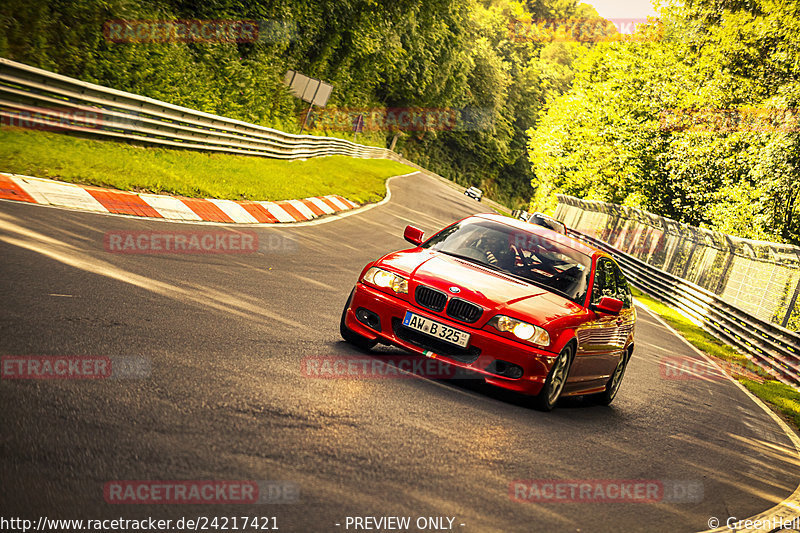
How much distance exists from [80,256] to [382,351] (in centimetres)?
323

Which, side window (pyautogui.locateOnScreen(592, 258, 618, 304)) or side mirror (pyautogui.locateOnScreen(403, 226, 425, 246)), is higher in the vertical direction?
side window (pyautogui.locateOnScreen(592, 258, 618, 304))

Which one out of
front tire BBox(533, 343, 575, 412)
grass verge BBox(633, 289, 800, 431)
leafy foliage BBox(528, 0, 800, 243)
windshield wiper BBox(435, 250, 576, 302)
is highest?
leafy foliage BBox(528, 0, 800, 243)

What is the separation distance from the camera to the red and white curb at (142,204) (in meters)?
10.5

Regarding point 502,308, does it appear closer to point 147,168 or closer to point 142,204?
point 142,204

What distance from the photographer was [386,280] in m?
7.34

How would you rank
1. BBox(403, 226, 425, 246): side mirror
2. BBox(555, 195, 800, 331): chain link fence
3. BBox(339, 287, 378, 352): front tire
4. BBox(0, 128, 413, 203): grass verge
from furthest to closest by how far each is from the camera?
BBox(555, 195, 800, 331): chain link fence < BBox(0, 128, 413, 203): grass verge < BBox(403, 226, 425, 246): side mirror < BBox(339, 287, 378, 352): front tire

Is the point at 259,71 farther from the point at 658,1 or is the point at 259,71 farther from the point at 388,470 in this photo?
the point at 658,1

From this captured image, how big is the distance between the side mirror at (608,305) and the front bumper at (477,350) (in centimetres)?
114

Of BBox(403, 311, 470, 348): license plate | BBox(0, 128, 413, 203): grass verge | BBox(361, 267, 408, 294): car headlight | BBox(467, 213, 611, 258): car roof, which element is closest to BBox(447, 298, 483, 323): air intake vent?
BBox(403, 311, 470, 348): license plate

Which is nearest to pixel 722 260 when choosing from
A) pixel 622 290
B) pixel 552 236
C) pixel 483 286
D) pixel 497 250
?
pixel 622 290

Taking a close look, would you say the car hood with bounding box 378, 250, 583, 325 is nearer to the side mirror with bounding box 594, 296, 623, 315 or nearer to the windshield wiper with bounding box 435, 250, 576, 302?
the windshield wiper with bounding box 435, 250, 576, 302

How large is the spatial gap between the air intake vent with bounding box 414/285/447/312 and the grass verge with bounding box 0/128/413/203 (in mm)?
6961

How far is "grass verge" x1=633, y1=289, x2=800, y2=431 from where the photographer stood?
12.7m

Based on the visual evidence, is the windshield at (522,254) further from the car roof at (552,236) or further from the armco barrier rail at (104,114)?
the armco barrier rail at (104,114)
